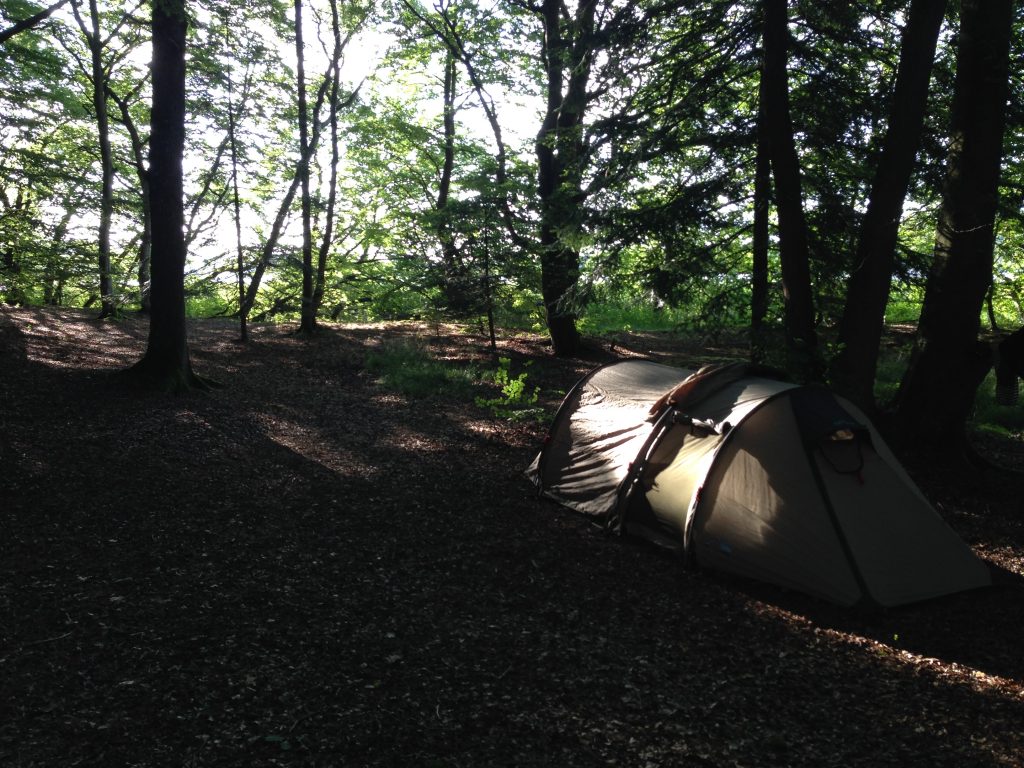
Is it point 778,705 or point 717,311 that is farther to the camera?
point 717,311

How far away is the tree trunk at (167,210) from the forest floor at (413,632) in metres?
1.93

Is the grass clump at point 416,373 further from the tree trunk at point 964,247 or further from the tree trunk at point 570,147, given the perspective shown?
the tree trunk at point 964,247

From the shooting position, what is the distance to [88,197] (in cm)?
1559

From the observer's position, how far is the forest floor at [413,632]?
3.59 metres

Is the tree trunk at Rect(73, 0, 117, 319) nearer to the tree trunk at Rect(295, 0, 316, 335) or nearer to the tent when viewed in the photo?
the tree trunk at Rect(295, 0, 316, 335)

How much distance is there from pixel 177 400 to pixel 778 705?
8682 millimetres

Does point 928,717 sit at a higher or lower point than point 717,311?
lower

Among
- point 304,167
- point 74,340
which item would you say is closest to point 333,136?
point 304,167

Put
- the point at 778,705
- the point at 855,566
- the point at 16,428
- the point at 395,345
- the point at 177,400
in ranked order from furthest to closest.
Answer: the point at 395,345 → the point at 177,400 → the point at 16,428 → the point at 855,566 → the point at 778,705

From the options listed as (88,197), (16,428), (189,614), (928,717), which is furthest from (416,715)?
(88,197)

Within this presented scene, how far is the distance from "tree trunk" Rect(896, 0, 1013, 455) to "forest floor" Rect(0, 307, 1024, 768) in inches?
33.4

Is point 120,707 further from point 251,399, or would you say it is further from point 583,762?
point 251,399

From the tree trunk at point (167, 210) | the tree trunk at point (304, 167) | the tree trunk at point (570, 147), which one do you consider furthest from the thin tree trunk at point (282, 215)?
the tree trunk at point (570, 147)

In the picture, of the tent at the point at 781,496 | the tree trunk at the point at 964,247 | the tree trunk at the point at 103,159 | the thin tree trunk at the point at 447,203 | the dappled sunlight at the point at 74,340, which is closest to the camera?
the tent at the point at 781,496
